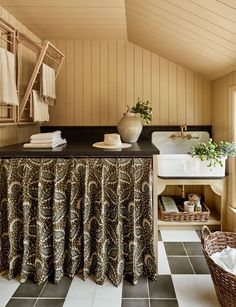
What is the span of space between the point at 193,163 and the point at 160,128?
2.48 ft

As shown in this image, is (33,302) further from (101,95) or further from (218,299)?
(101,95)

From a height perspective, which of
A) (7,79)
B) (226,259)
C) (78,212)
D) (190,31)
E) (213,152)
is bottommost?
(226,259)

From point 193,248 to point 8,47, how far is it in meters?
2.25

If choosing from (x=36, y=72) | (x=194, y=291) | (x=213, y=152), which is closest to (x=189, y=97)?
(x=213, y=152)

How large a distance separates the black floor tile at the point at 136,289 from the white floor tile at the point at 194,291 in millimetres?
201

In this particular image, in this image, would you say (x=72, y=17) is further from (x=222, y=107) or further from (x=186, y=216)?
(x=186, y=216)

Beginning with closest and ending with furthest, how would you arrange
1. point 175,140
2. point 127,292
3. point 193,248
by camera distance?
point 127,292 → point 193,248 → point 175,140

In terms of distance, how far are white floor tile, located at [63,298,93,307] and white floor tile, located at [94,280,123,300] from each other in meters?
0.06

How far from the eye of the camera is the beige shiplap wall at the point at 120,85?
328 cm

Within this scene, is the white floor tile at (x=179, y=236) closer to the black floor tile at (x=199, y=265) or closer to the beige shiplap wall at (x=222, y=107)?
the black floor tile at (x=199, y=265)

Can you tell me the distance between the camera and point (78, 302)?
1.83 m

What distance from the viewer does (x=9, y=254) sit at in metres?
2.06

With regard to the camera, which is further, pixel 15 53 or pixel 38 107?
pixel 38 107

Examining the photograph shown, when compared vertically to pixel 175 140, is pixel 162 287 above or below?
below
